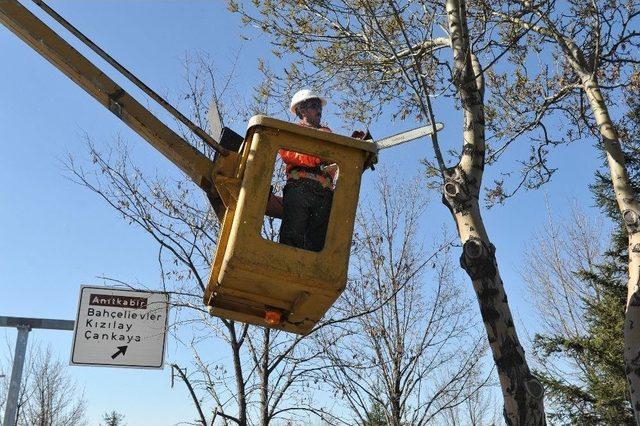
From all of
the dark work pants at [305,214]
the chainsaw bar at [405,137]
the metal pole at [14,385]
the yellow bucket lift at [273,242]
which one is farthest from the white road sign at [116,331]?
the chainsaw bar at [405,137]

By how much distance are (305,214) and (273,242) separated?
435mm

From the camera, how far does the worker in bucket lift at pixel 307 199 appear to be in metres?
3.77

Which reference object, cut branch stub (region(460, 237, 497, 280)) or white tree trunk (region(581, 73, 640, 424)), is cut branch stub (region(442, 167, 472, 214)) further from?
white tree trunk (region(581, 73, 640, 424))

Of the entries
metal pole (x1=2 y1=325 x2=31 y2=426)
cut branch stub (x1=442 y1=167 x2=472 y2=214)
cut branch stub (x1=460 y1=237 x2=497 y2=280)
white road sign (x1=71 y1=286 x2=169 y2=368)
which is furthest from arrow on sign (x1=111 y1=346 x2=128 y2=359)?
cut branch stub (x1=442 y1=167 x2=472 y2=214)

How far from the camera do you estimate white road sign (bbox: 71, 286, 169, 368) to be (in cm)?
537

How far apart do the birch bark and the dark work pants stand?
1690 mm

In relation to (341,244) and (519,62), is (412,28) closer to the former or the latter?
(519,62)

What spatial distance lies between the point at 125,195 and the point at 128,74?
13.4 feet

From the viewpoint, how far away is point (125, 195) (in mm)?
7570

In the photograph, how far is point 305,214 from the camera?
12.5 feet

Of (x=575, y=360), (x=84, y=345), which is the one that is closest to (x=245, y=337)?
(x=84, y=345)

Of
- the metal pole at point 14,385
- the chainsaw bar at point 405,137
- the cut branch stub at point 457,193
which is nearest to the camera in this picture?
the chainsaw bar at point 405,137

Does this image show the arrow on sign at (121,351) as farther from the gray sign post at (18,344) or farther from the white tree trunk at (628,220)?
the white tree trunk at (628,220)

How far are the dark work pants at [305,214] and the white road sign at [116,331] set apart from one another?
2.23 meters
